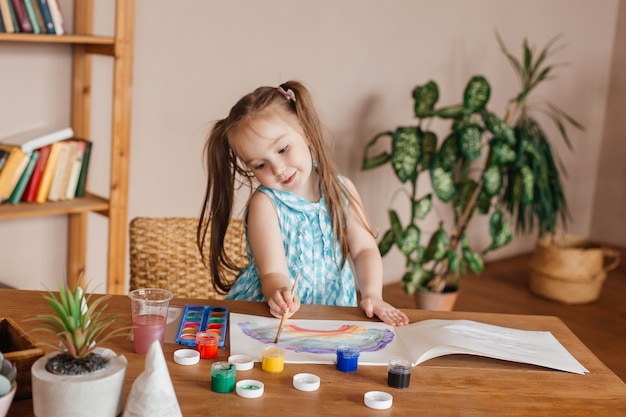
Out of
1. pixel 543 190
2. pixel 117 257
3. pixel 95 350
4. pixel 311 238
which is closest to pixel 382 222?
pixel 543 190

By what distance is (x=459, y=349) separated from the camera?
1.45 metres

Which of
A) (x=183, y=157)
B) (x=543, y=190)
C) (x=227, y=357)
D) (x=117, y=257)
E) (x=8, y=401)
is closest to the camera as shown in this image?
(x=8, y=401)

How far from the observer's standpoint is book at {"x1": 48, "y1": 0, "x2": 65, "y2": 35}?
2.64 metres

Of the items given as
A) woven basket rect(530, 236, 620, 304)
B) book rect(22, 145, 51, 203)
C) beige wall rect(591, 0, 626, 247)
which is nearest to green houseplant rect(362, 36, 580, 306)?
woven basket rect(530, 236, 620, 304)

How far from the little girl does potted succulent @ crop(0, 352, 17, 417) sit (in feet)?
2.32

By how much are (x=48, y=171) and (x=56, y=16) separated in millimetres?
515

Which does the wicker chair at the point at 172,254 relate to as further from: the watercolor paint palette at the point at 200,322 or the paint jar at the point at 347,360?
the paint jar at the point at 347,360

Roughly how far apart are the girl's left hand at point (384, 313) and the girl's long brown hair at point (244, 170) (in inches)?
14.3

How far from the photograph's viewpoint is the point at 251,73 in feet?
11.5

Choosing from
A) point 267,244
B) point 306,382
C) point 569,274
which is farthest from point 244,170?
point 569,274

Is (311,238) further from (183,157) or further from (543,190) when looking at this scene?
(543,190)

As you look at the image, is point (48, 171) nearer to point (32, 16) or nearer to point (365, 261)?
point (32, 16)

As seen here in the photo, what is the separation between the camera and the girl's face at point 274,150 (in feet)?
5.97

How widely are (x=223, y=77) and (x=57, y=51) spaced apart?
2.41 ft
